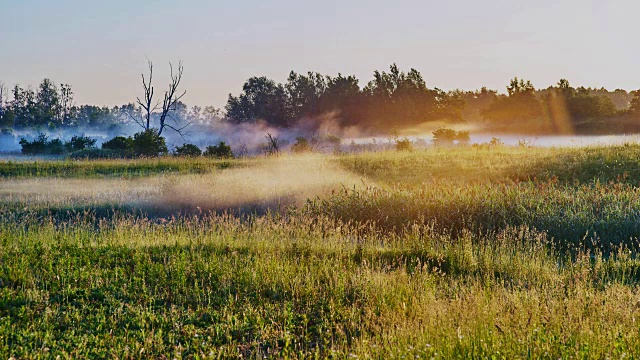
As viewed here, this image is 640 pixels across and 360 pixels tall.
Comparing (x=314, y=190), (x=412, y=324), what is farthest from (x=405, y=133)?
(x=412, y=324)

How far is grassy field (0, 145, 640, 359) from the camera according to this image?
21.3ft

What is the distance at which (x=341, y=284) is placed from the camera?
28.6 ft

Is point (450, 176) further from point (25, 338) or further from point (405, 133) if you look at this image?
point (405, 133)

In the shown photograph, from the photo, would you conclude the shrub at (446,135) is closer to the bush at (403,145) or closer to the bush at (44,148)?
the bush at (403,145)

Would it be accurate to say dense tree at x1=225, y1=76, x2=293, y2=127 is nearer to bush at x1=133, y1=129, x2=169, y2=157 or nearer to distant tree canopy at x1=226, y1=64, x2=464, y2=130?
distant tree canopy at x1=226, y1=64, x2=464, y2=130

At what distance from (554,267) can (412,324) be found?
445 centimetres

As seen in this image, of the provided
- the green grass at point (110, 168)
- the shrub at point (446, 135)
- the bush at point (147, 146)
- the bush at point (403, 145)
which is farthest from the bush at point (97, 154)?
the shrub at point (446, 135)

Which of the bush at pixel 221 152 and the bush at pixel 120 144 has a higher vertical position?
the bush at pixel 120 144

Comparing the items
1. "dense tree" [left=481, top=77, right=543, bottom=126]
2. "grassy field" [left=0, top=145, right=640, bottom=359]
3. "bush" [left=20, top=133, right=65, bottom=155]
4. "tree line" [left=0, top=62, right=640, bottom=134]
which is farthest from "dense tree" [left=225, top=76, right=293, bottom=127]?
"grassy field" [left=0, top=145, right=640, bottom=359]

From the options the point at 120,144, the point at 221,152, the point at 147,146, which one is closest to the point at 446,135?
the point at 221,152

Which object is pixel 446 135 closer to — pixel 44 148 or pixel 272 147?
pixel 272 147

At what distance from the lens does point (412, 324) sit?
7109 mm

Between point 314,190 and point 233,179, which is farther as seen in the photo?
point 233,179

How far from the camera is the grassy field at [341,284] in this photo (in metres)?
6.50
